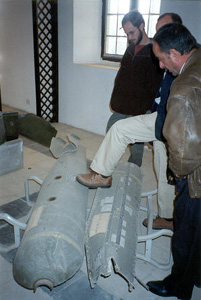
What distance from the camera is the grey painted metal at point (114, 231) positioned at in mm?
1412

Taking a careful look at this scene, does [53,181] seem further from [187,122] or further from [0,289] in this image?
[187,122]

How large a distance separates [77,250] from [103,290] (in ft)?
1.34

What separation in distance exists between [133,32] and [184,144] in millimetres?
1681

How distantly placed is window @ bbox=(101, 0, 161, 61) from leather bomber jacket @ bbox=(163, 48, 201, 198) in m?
2.91

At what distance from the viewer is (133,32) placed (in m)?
2.59

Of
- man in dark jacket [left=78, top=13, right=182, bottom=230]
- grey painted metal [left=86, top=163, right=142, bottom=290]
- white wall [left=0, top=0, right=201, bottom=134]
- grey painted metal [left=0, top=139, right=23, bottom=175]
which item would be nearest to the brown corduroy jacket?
man in dark jacket [left=78, top=13, right=182, bottom=230]

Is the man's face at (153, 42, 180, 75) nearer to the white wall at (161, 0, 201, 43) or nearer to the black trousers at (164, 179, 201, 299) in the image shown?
the black trousers at (164, 179, 201, 299)

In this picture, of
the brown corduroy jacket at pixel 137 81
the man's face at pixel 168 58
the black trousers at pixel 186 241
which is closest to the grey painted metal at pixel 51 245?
the black trousers at pixel 186 241

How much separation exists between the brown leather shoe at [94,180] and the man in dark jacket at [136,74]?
0.99 meters

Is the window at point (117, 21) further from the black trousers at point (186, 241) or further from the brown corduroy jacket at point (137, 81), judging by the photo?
the black trousers at point (186, 241)

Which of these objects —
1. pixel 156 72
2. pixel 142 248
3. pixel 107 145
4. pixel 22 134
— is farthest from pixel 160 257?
pixel 22 134

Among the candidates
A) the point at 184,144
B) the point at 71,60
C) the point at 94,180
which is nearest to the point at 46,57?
the point at 71,60

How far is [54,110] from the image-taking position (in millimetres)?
5219

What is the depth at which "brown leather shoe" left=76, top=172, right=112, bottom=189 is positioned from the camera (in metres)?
2.02
